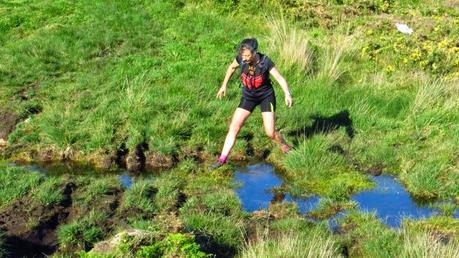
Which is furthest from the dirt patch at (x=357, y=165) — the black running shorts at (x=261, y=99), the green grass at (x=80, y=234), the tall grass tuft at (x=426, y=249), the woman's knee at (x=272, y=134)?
the green grass at (x=80, y=234)

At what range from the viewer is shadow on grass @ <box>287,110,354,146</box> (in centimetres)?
1163

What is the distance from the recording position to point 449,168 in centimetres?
1039

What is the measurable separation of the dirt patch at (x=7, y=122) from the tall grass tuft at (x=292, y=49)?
5.05m

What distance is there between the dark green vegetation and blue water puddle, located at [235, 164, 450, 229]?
0.21 metres

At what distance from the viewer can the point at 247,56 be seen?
971 centimetres

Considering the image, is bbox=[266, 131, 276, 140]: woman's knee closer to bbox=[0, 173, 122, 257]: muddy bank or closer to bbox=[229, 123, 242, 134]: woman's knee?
bbox=[229, 123, 242, 134]: woman's knee

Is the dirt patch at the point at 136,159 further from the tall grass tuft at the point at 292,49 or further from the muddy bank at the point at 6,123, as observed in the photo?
the tall grass tuft at the point at 292,49

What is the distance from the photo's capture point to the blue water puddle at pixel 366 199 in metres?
9.39

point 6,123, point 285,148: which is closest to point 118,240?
point 285,148

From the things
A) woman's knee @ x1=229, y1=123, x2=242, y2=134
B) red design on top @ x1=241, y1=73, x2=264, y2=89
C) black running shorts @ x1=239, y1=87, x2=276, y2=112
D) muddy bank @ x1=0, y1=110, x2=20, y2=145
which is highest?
red design on top @ x1=241, y1=73, x2=264, y2=89

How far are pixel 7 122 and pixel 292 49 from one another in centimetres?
543

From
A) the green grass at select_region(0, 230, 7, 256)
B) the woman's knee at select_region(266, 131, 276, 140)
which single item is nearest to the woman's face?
the woman's knee at select_region(266, 131, 276, 140)

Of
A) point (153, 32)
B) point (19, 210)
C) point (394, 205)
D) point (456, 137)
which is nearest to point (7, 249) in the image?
point (19, 210)

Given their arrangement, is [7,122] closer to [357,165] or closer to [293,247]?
[357,165]
